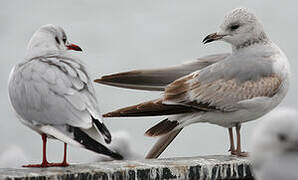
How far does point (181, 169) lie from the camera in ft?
15.3

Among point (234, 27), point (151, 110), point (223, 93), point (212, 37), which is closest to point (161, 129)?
point (151, 110)

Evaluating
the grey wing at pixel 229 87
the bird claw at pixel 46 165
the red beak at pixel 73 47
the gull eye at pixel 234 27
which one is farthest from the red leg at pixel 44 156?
the gull eye at pixel 234 27

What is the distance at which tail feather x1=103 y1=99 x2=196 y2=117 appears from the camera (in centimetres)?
537

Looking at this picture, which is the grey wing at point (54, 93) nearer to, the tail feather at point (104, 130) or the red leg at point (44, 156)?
the tail feather at point (104, 130)

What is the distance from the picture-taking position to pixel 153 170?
4566 millimetres

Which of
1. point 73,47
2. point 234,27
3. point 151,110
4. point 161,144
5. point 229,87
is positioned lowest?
point 161,144

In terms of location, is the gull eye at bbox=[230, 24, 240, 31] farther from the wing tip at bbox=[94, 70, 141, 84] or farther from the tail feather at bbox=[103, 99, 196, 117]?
the wing tip at bbox=[94, 70, 141, 84]

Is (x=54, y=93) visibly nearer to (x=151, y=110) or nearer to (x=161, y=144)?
(x=151, y=110)

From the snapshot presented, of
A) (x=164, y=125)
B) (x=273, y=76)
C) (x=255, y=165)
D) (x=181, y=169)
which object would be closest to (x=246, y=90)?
(x=273, y=76)

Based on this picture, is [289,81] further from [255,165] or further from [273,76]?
[255,165]

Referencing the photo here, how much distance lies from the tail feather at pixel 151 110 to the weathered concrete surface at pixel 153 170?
1.40 feet

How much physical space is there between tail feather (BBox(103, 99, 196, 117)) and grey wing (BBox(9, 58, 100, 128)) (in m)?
0.70

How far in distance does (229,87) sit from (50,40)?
120 cm

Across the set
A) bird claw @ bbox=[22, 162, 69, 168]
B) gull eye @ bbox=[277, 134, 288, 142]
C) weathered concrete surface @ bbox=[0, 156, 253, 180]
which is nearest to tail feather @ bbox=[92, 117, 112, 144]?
weathered concrete surface @ bbox=[0, 156, 253, 180]
